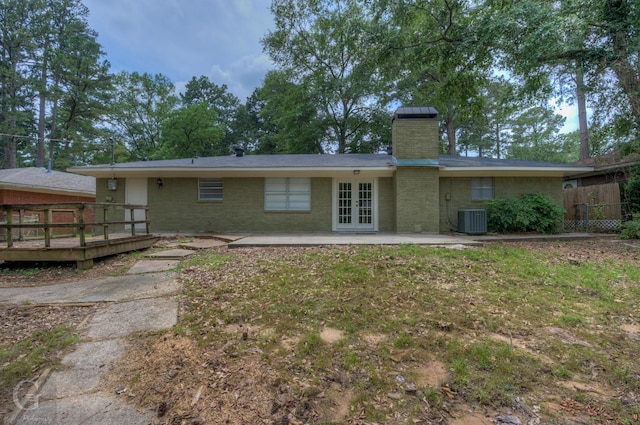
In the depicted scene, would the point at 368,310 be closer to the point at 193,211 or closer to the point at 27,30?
the point at 193,211

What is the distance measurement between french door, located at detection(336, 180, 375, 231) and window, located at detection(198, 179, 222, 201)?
14.9 feet

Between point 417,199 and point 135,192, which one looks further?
point 135,192

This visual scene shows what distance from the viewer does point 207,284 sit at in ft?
15.4

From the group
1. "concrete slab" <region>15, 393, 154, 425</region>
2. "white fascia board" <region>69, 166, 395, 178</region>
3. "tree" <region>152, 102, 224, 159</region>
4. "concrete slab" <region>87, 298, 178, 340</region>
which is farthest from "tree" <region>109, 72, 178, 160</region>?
"concrete slab" <region>15, 393, 154, 425</region>

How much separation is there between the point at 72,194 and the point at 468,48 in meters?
18.5

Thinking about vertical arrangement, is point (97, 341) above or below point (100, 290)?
below

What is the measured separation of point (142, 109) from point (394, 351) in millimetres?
32676

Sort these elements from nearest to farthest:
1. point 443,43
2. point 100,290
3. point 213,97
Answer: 1. point 100,290
2. point 443,43
3. point 213,97

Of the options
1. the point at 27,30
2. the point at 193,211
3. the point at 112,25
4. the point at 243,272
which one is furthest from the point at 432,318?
the point at 27,30

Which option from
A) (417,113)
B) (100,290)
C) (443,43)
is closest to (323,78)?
(417,113)

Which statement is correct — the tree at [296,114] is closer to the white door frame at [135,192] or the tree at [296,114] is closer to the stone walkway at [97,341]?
the white door frame at [135,192]

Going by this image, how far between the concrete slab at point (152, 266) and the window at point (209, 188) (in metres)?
4.94

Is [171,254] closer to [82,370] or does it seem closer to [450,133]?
[82,370]

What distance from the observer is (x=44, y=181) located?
46.5 ft
